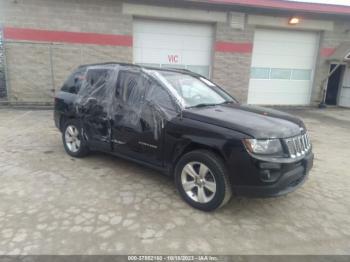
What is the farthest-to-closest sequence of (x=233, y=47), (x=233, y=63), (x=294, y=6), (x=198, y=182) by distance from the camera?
(x=233, y=63)
(x=233, y=47)
(x=294, y=6)
(x=198, y=182)

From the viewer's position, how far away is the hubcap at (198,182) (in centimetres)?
321

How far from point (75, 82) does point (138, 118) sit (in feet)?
6.45

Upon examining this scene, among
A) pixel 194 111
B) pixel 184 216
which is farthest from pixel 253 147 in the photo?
pixel 184 216

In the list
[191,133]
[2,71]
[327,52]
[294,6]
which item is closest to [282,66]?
[327,52]

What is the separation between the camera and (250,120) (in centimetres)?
319

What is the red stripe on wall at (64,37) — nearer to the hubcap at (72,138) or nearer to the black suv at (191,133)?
the black suv at (191,133)

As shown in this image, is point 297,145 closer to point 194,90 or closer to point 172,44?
point 194,90

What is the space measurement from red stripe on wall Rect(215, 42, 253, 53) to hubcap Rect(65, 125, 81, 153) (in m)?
8.38

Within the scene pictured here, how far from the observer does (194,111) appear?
11.2ft

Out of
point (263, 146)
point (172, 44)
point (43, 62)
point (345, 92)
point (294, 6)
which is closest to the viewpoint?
point (263, 146)

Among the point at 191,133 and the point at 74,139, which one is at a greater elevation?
the point at 191,133

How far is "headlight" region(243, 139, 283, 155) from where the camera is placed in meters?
2.90

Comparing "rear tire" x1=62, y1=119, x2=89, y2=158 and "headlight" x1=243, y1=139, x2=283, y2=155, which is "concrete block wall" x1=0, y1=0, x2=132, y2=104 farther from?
"headlight" x1=243, y1=139, x2=283, y2=155

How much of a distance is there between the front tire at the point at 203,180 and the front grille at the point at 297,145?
79cm
